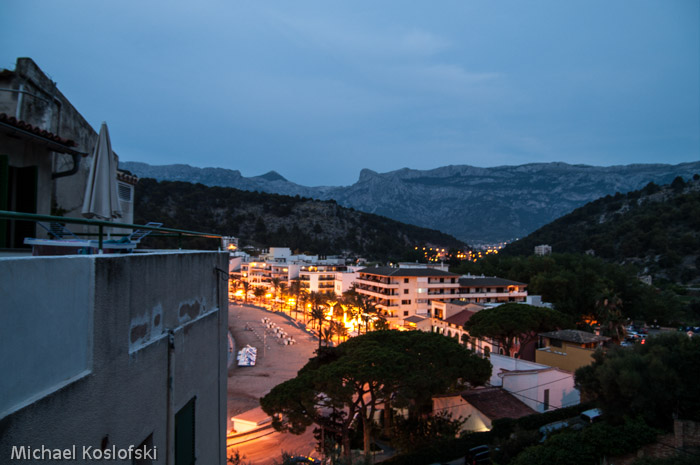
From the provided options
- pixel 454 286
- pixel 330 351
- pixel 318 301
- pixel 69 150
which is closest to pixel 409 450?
pixel 330 351

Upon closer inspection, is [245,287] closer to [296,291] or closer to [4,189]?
[296,291]

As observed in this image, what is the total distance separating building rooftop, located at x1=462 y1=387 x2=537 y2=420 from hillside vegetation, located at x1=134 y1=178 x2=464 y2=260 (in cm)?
8947

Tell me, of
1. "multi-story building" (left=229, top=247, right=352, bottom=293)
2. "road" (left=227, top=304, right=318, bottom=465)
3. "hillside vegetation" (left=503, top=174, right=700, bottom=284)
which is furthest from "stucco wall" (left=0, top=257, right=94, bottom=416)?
"hillside vegetation" (left=503, top=174, right=700, bottom=284)

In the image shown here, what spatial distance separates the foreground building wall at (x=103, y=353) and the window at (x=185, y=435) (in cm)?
1

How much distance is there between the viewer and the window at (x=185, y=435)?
433 centimetres

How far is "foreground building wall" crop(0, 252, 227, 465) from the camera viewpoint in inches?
87.2

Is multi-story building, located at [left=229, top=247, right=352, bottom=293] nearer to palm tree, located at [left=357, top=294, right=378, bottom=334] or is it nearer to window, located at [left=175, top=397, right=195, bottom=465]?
palm tree, located at [left=357, top=294, right=378, bottom=334]

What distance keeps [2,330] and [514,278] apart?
6328 cm

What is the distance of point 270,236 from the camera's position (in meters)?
119

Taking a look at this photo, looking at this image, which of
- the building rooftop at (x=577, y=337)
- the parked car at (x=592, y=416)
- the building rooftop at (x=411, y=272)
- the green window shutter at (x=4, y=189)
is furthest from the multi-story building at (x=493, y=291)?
the green window shutter at (x=4, y=189)

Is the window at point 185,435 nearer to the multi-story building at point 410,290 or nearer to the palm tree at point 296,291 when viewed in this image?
the multi-story building at point 410,290

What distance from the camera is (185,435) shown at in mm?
4566

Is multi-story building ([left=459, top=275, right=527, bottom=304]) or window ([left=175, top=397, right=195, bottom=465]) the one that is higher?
window ([left=175, top=397, right=195, bottom=465])

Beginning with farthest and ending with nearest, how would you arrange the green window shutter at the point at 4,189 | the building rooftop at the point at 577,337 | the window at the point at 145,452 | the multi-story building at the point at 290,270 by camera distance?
1. the multi-story building at the point at 290,270
2. the building rooftop at the point at 577,337
3. the green window shutter at the point at 4,189
4. the window at the point at 145,452
